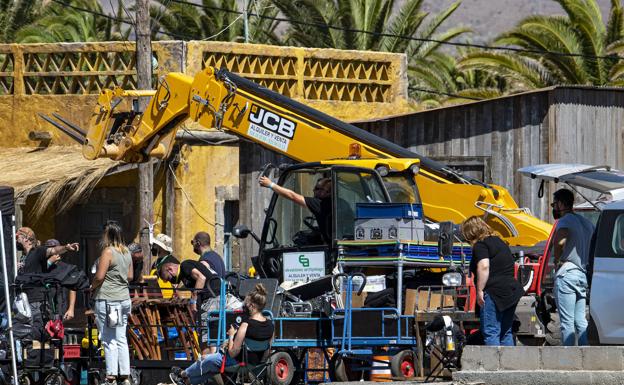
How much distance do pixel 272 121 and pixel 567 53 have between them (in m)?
15.9

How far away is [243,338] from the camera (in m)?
14.5

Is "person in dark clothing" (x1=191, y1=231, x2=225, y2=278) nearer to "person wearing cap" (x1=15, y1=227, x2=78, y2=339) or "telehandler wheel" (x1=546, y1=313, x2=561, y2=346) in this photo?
"person wearing cap" (x1=15, y1=227, x2=78, y2=339)

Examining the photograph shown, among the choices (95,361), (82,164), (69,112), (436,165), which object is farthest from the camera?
(69,112)

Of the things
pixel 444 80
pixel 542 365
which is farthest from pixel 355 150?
pixel 444 80

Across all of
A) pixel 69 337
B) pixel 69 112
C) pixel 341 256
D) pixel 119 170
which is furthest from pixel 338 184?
pixel 69 112

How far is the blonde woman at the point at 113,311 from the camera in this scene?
49.9 feet

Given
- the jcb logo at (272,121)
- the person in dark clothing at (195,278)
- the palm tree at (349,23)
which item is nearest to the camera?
the person in dark clothing at (195,278)

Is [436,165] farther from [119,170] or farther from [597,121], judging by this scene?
[119,170]

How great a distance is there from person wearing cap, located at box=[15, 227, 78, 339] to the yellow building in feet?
25.1

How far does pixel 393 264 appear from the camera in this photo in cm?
1546

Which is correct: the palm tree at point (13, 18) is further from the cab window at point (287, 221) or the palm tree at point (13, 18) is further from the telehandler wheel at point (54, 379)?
the telehandler wheel at point (54, 379)

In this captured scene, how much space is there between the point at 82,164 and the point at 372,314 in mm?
11288

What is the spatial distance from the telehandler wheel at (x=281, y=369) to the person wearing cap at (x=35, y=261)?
8.19ft

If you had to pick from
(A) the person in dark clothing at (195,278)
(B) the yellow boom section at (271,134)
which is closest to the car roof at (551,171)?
(B) the yellow boom section at (271,134)
